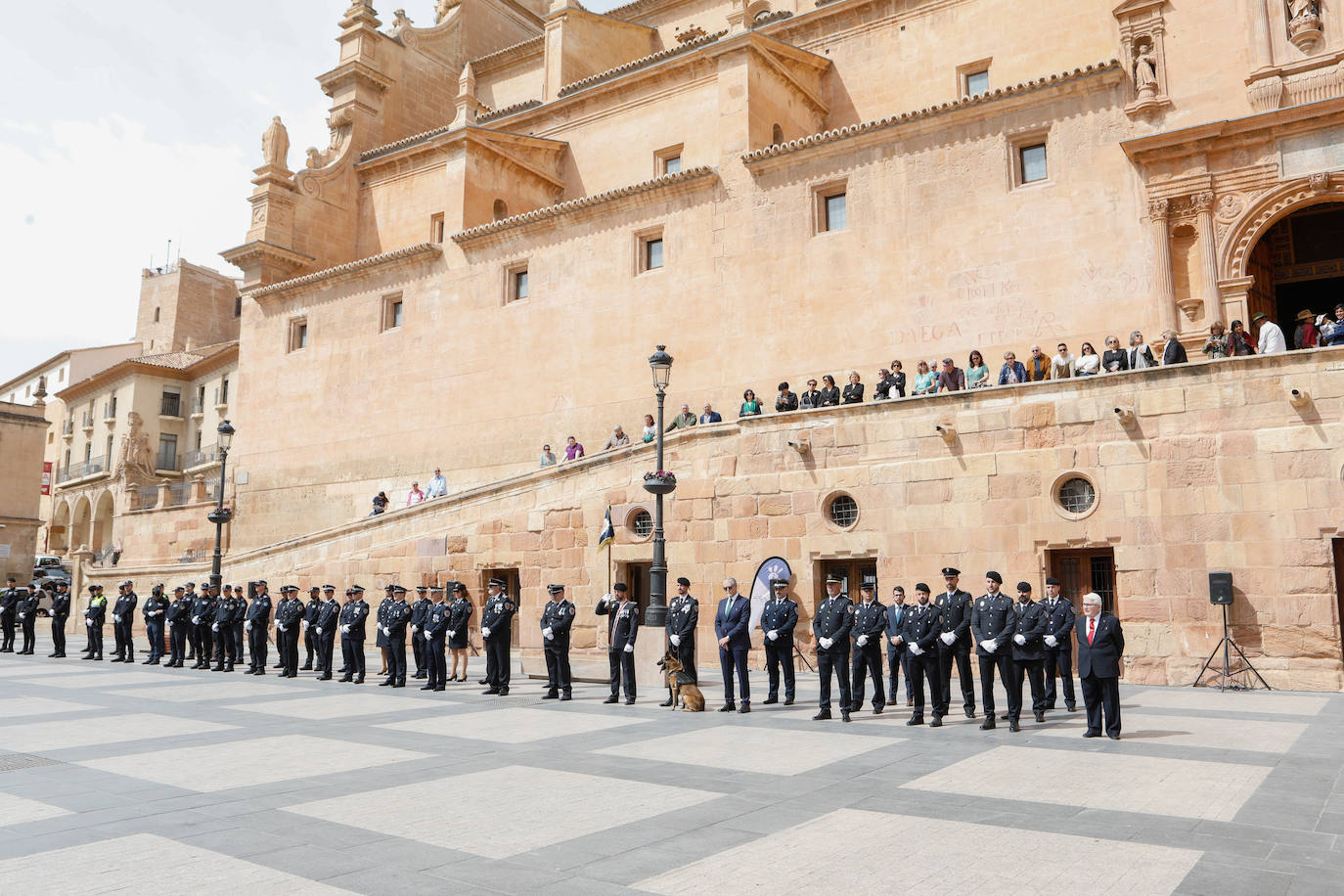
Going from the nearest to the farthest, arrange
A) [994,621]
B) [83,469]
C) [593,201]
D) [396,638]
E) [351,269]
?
[994,621], [396,638], [593,201], [351,269], [83,469]

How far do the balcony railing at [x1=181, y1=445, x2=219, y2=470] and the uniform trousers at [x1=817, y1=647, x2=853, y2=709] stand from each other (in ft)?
139

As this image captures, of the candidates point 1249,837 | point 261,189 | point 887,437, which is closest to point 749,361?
point 887,437

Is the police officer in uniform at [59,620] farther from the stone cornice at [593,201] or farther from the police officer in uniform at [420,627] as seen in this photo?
the stone cornice at [593,201]

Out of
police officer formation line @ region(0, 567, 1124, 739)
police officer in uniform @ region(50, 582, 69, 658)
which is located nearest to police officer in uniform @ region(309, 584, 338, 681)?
police officer formation line @ region(0, 567, 1124, 739)

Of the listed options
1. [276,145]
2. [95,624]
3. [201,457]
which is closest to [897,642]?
[95,624]

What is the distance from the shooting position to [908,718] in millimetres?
11016

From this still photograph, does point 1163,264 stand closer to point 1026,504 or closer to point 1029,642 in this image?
point 1026,504

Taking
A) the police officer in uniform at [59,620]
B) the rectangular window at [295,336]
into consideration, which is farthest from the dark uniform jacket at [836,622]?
the rectangular window at [295,336]

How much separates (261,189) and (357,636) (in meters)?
21.9

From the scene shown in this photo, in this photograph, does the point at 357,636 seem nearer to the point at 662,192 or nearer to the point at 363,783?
the point at 363,783

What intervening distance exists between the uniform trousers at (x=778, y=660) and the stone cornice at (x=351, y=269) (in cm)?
1951

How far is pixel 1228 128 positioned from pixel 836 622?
12282mm

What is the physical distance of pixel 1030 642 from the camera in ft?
34.3

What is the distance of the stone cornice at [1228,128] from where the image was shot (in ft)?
54.7
